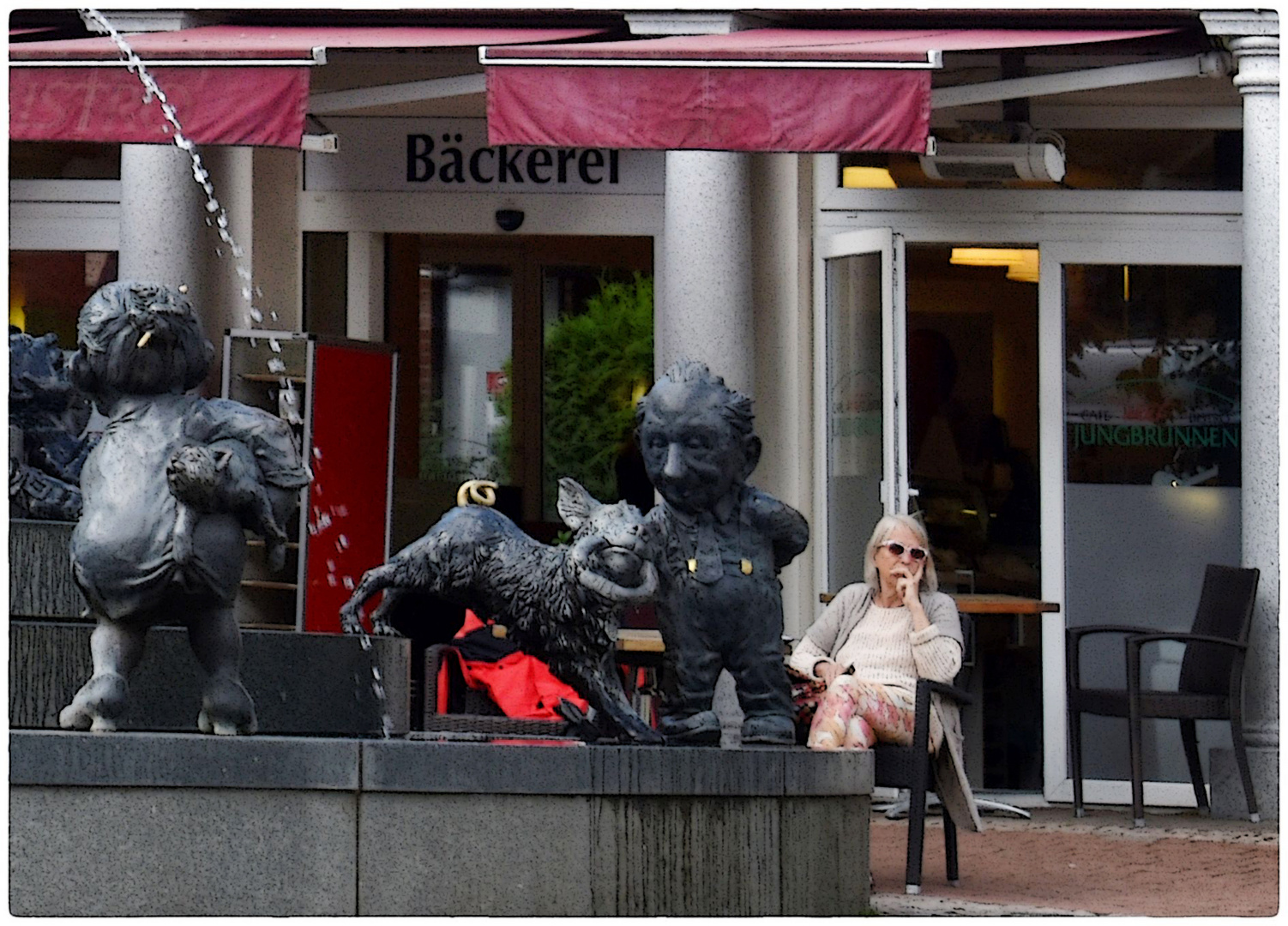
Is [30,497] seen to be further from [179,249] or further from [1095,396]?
[1095,396]

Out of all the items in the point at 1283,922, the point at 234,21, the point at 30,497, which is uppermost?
the point at 234,21

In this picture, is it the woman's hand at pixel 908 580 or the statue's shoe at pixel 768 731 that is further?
the woman's hand at pixel 908 580

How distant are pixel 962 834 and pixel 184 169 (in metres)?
4.50

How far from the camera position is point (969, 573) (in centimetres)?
1189

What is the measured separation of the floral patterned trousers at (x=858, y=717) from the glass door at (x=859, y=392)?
3594 millimetres

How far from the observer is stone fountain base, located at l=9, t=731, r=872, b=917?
241 inches

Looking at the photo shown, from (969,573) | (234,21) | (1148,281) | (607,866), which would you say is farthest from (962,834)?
(234,21)

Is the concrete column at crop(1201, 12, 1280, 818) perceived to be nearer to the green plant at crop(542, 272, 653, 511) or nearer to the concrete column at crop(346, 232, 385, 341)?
the green plant at crop(542, 272, 653, 511)

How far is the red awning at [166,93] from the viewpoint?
982 cm

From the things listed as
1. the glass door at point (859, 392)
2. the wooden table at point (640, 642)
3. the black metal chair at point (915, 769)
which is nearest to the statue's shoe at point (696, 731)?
the black metal chair at point (915, 769)

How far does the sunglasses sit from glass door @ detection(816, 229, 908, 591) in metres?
Result: 2.91

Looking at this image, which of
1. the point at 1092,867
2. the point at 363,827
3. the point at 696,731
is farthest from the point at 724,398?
the point at 1092,867

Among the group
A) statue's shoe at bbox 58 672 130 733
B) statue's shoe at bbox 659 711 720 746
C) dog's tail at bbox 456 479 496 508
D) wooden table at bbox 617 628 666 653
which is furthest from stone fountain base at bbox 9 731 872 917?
wooden table at bbox 617 628 666 653

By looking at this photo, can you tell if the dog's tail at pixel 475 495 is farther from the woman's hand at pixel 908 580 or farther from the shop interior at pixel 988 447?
the shop interior at pixel 988 447
